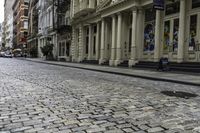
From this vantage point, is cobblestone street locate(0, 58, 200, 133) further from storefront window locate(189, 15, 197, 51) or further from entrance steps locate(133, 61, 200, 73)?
storefront window locate(189, 15, 197, 51)

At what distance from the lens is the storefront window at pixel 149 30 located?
1004 inches

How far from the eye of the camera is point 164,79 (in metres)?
15.2

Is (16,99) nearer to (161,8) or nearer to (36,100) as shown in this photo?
(36,100)

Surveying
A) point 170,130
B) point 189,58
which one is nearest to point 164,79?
point 189,58

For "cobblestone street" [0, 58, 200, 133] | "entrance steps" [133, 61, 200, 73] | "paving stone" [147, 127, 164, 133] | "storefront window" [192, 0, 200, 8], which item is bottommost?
"paving stone" [147, 127, 164, 133]

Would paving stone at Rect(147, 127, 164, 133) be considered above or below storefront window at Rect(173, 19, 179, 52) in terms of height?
below

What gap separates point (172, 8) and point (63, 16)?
97.1 feet

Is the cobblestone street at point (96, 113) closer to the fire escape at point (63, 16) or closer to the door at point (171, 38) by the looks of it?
the door at point (171, 38)

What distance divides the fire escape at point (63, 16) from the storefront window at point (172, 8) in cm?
2376

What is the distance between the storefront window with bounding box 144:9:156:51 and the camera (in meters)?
25.5

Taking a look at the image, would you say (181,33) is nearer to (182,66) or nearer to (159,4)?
(182,66)

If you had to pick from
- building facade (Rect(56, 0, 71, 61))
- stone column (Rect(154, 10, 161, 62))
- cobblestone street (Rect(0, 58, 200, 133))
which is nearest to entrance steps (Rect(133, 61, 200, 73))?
stone column (Rect(154, 10, 161, 62))

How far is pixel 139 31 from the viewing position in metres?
26.8

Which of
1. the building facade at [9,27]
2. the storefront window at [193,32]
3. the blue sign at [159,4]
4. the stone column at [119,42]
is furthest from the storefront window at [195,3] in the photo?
the building facade at [9,27]
